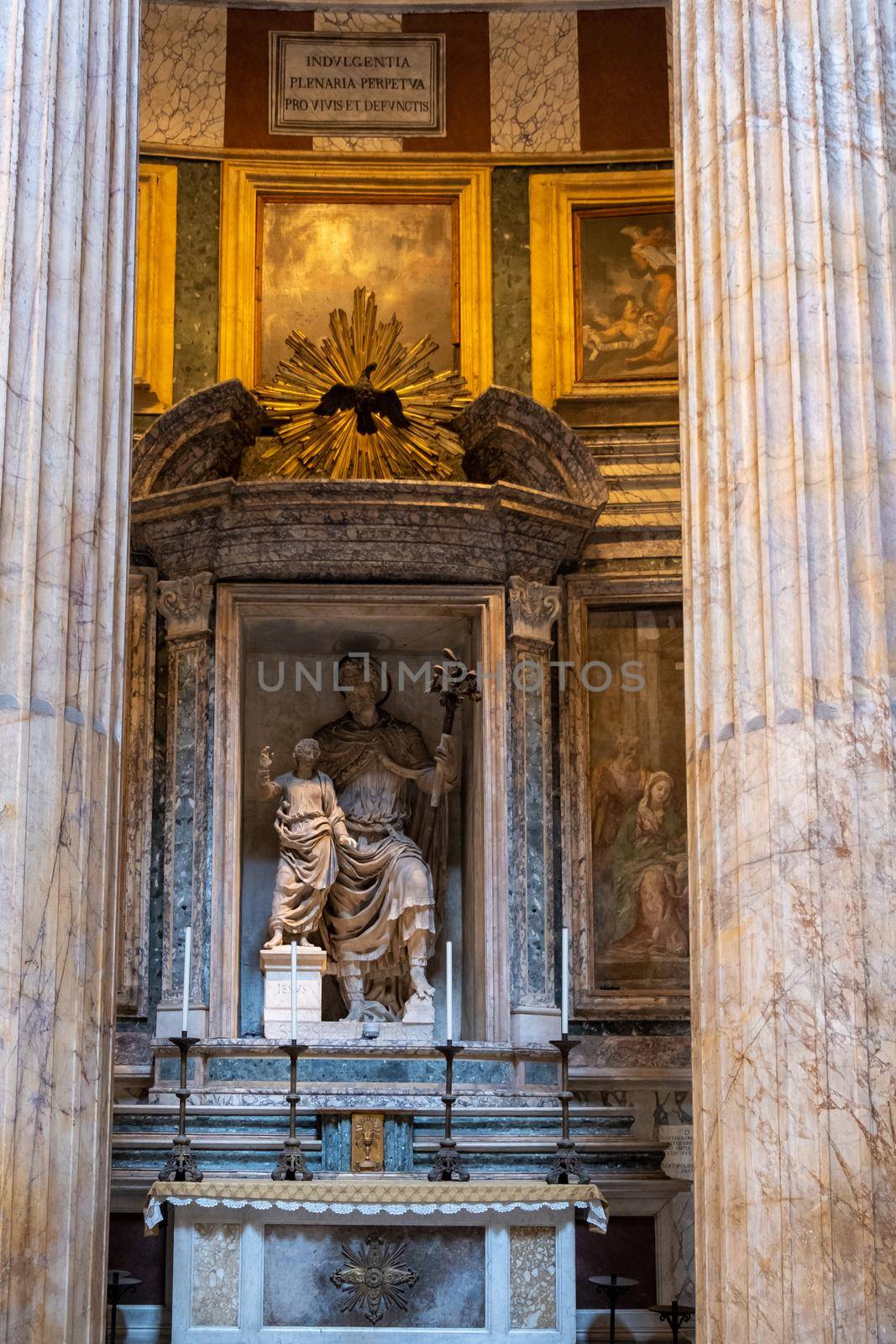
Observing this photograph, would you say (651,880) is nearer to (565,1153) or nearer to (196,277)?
(565,1153)

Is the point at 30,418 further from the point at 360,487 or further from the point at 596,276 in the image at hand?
the point at 596,276

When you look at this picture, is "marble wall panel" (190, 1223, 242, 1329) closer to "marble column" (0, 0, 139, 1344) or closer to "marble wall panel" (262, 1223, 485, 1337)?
"marble wall panel" (262, 1223, 485, 1337)

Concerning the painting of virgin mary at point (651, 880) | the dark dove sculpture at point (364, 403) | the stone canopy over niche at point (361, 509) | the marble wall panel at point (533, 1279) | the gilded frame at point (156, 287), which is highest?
the gilded frame at point (156, 287)

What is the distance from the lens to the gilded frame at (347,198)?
11031 millimetres

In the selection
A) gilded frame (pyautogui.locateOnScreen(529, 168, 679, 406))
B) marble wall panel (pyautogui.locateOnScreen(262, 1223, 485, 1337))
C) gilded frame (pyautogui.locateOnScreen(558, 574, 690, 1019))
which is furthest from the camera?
gilded frame (pyautogui.locateOnScreen(529, 168, 679, 406))

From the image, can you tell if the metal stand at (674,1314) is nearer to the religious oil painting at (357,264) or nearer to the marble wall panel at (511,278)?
the marble wall panel at (511,278)

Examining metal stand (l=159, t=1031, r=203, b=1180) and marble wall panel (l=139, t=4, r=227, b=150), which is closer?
metal stand (l=159, t=1031, r=203, b=1180)

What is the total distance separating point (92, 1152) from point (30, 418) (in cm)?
207

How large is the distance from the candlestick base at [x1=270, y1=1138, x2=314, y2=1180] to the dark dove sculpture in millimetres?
3988

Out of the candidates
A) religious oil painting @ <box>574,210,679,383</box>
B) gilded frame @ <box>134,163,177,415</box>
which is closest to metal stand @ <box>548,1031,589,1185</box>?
religious oil painting @ <box>574,210,679,383</box>

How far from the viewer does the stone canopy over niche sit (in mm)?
10141

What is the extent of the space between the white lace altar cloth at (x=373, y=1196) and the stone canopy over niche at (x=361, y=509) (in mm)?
3461

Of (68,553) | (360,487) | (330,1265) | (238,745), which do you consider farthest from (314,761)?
(68,553)

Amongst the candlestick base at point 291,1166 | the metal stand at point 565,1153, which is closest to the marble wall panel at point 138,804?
the candlestick base at point 291,1166
